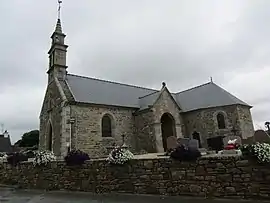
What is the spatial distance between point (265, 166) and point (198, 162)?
205cm

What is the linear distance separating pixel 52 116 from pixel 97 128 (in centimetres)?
471

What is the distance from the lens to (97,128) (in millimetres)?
20344

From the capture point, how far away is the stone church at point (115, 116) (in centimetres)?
1956

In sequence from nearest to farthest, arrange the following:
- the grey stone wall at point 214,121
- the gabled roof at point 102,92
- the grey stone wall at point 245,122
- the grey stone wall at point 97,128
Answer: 1. the grey stone wall at point 97,128
2. the gabled roof at point 102,92
3. the grey stone wall at point 245,122
4. the grey stone wall at point 214,121

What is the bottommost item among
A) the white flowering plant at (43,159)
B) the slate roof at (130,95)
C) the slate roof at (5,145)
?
the white flowering plant at (43,159)

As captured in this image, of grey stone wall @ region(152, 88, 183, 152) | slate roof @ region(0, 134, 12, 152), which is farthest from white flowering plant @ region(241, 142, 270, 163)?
slate roof @ region(0, 134, 12, 152)

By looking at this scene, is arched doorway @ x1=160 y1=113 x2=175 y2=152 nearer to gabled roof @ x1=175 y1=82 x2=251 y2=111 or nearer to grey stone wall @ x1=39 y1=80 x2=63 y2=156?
gabled roof @ x1=175 y1=82 x2=251 y2=111

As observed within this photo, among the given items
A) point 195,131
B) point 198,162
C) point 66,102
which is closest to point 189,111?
point 195,131

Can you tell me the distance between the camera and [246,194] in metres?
7.07

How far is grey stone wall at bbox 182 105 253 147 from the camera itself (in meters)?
22.0

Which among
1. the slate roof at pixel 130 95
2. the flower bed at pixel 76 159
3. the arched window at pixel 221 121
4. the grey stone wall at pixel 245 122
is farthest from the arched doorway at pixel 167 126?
the flower bed at pixel 76 159

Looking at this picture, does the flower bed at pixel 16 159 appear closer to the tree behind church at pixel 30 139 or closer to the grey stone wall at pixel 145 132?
the grey stone wall at pixel 145 132

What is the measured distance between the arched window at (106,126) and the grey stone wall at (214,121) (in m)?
8.09

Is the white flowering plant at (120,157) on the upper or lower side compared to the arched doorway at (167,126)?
lower
